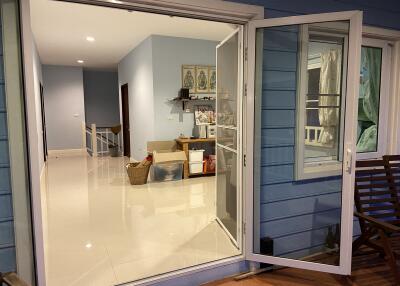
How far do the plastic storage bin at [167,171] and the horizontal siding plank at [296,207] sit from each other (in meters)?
3.08

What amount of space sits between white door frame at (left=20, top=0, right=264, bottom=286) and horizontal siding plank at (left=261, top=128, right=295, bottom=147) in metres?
0.89

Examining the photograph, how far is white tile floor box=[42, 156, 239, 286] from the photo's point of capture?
2445 millimetres

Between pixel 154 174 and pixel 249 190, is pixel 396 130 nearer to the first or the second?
pixel 249 190

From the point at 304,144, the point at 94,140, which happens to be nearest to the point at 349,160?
the point at 304,144

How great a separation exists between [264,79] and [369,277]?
1.80m

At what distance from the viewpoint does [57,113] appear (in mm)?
8680

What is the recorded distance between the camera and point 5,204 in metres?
1.64

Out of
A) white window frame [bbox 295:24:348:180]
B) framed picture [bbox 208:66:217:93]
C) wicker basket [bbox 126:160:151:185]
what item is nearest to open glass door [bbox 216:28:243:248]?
white window frame [bbox 295:24:348:180]

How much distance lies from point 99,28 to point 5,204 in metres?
4.03

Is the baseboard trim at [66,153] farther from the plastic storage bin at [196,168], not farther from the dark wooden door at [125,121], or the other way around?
the plastic storage bin at [196,168]

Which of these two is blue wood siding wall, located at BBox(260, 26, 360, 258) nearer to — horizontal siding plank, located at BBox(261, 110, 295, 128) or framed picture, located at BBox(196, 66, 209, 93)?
horizontal siding plank, located at BBox(261, 110, 295, 128)

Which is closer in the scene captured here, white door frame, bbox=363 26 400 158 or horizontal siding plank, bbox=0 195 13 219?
horizontal siding plank, bbox=0 195 13 219

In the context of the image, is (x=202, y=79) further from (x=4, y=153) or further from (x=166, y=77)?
(x=4, y=153)

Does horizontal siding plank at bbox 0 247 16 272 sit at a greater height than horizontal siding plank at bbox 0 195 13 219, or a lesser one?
lesser
